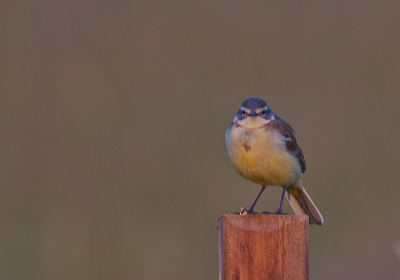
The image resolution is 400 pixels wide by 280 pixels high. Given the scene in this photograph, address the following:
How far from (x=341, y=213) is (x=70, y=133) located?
309 centimetres

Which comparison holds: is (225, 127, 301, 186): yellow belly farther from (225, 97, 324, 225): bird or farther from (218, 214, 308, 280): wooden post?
(218, 214, 308, 280): wooden post

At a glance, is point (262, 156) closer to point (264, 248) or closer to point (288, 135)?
point (288, 135)

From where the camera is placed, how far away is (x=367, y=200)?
8141 millimetres

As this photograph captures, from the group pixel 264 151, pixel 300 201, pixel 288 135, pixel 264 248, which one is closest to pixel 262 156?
pixel 264 151

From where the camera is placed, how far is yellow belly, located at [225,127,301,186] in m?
5.75

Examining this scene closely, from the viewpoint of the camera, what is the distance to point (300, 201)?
20.9ft

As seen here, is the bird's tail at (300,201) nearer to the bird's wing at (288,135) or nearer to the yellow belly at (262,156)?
the bird's wing at (288,135)

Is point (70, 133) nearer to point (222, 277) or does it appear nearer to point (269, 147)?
point (269, 147)

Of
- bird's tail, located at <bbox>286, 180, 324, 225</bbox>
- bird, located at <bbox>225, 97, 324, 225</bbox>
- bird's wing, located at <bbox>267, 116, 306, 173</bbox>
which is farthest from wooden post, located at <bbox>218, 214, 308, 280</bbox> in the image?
bird's tail, located at <bbox>286, 180, 324, 225</bbox>

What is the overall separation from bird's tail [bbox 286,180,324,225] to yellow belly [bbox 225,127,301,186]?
365 mm

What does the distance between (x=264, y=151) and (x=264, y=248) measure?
2.13m

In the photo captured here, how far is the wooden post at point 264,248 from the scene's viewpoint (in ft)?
12.1

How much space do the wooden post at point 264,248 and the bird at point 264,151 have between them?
5.99 feet

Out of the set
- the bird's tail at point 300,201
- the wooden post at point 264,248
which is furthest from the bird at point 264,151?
the wooden post at point 264,248
